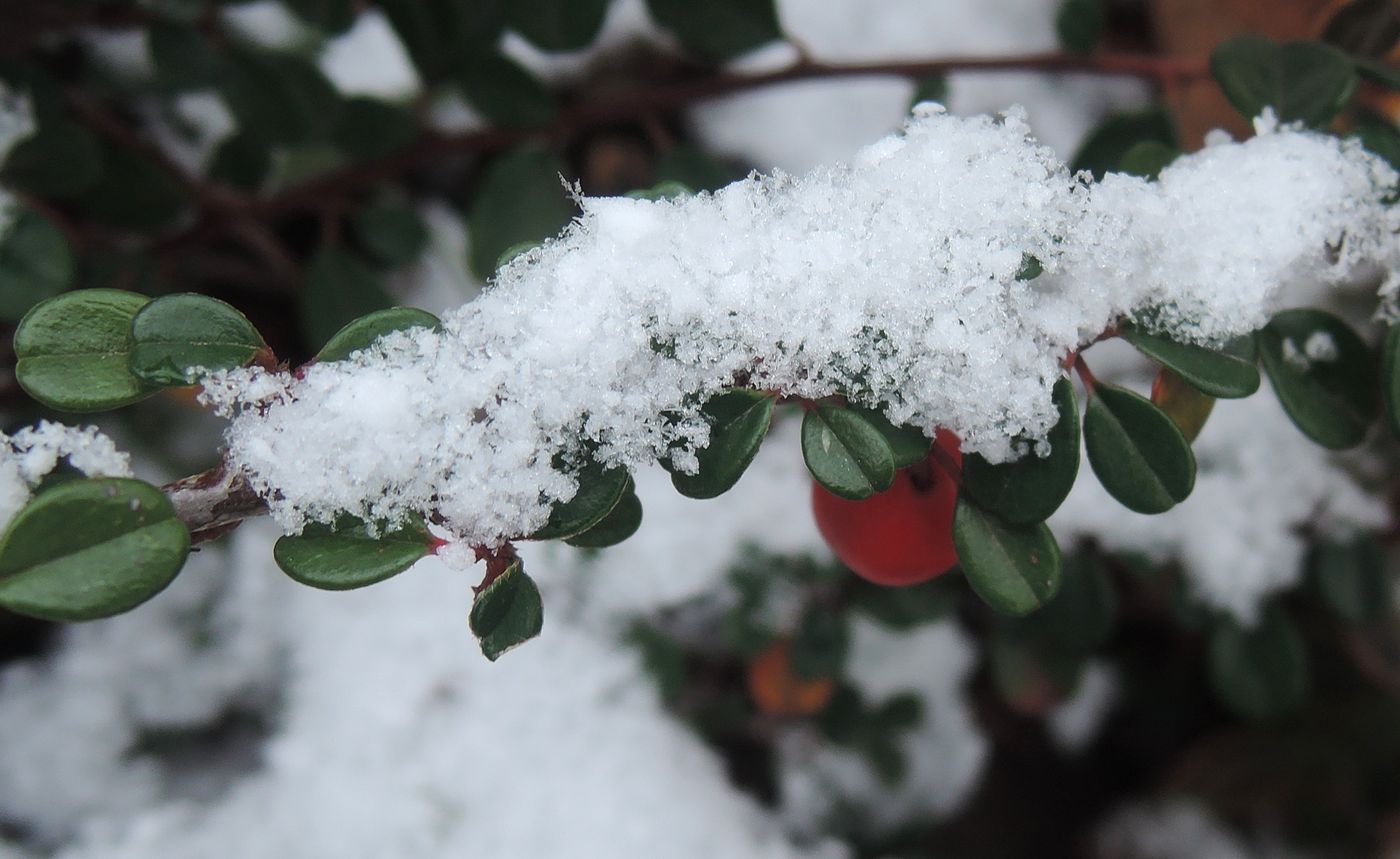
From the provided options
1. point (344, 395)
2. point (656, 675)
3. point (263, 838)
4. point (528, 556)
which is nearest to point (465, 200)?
point (528, 556)

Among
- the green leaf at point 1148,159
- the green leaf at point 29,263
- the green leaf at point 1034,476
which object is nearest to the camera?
the green leaf at point 1034,476

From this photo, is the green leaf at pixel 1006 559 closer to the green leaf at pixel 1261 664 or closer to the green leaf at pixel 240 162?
the green leaf at pixel 1261 664

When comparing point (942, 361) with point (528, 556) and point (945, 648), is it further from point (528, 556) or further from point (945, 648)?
point (945, 648)

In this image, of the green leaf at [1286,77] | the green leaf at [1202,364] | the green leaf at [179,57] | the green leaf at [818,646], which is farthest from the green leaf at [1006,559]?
the green leaf at [179,57]

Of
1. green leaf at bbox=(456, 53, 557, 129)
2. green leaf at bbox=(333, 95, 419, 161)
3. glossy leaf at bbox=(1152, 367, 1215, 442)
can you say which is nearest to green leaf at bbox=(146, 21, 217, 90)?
green leaf at bbox=(333, 95, 419, 161)

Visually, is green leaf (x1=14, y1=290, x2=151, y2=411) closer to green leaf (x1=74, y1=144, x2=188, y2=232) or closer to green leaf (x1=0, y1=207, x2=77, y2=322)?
green leaf (x1=0, y1=207, x2=77, y2=322)
